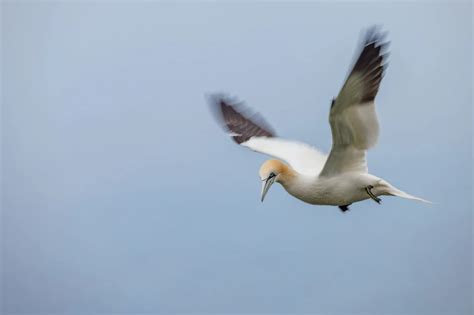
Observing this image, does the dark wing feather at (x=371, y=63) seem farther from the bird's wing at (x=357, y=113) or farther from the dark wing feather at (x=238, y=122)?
the dark wing feather at (x=238, y=122)

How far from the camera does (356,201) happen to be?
8.76m

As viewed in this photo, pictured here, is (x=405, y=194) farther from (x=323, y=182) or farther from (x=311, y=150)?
(x=311, y=150)

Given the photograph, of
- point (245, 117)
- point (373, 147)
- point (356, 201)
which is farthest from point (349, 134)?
point (245, 117)

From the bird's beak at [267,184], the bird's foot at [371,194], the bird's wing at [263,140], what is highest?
the bird's wing at [263,140]

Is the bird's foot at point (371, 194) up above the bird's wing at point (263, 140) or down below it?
below

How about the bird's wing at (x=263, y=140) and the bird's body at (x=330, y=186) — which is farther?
the bird's wing at (x=263, y=140)

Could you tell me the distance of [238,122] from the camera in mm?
11398

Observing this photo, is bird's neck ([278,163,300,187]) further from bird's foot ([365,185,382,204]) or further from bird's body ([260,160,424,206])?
bird's foot ([365,185,382,204])

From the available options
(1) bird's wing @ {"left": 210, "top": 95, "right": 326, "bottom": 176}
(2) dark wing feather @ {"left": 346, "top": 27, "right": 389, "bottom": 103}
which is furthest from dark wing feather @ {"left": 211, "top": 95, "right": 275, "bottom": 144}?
(2) dark wing feather @ {"left": 346, "top": 27, "right": 389, "bottom": 103}

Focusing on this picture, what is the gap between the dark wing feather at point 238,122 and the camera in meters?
11.0

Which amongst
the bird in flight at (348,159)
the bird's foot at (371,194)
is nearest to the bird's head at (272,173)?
the bird in flight at (348,159)

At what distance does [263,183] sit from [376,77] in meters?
1.70

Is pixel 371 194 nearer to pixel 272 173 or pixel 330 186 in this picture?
pixel 330 186

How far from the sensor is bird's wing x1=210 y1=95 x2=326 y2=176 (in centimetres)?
987
